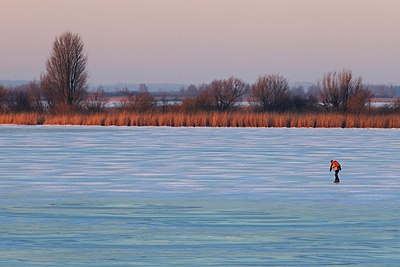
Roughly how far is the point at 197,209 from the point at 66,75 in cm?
3493

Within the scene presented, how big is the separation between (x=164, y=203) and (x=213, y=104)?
3177 cm

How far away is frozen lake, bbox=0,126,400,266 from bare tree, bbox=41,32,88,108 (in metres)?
25.4

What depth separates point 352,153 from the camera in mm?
17875

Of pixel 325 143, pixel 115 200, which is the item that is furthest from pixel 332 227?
pixel 325 143

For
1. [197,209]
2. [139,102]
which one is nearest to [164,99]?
[139,102]

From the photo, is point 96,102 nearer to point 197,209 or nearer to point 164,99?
point 164,99

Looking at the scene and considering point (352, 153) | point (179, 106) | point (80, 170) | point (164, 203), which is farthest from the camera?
point (179, 106)

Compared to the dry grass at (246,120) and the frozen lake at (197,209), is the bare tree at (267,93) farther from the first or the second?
the frozen lake at (197,209)

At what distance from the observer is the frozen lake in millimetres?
6410

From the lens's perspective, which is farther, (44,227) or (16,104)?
(16,104)

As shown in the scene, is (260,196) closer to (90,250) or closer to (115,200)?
(115,200)

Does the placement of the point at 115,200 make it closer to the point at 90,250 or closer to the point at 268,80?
the point at 90,250

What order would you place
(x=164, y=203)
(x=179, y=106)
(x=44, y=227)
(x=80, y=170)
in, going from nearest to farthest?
Answer: (x=44, y=227) < (x=164, y=203) < (x=80, y=170) < (x=179, y=106)

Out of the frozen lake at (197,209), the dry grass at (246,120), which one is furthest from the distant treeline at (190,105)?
the frozen lake at (197,209)
